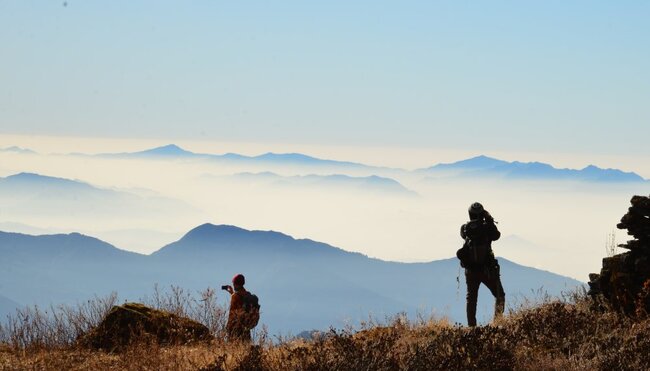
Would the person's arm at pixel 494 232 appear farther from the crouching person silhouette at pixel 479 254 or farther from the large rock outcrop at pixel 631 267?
the large rock outcrop at pixel 631 267

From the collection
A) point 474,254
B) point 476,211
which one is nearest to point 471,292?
point 474,254

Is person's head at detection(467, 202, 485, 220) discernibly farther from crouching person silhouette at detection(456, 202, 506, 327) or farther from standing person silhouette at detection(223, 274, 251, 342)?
standing person silhouette at detection(223, 274, 251, 342)

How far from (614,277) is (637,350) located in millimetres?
2764

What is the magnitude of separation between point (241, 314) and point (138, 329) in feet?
5.21

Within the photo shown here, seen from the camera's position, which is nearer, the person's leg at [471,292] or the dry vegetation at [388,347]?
the dry vegetation at [388,347]

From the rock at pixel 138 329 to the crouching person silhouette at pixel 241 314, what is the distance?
1.31 ft

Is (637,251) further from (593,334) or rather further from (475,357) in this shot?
(475,357)

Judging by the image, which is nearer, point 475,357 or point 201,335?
point 475,357

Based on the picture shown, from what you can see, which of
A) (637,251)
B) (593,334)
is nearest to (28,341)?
(593,334)

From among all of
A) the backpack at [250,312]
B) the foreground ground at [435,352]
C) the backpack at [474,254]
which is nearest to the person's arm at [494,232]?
the backpack at [474,254]

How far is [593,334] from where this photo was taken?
35.8ft

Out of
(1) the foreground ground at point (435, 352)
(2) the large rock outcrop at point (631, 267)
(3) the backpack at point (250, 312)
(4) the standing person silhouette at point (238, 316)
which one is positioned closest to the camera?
(1) the foreground ground at point (435, 352)

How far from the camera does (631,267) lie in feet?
38.9

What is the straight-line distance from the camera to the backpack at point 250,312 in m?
13.5
